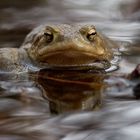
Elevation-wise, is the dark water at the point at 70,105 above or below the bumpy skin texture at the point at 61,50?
below

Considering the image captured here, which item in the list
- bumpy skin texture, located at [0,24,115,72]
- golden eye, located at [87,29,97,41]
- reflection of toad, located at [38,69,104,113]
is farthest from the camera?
golden eye, located at [87,29,97,41]

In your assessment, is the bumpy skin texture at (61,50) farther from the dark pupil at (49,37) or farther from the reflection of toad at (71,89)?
the reflection of toad at (71,89)

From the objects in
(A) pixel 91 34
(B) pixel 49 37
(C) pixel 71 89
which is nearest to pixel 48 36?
(B) pixel 49 37

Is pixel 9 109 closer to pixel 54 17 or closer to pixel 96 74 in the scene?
pixel 96 74

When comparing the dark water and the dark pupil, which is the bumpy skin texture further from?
the dark water

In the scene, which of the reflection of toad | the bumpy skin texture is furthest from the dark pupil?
the reflection of toad

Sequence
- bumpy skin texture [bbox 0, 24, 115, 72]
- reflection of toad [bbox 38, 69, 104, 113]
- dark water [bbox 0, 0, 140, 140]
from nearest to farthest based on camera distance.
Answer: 1. dark water [bbox 0, 0, 140, 140]
2. reflection of toad [bbox 38, 69, 104, 113]
3. bumpy skin texture [bbox 0, 24, 115, 72]

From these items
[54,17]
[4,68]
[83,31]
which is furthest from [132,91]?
[54,17]

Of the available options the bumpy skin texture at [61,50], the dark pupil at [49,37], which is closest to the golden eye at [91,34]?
the bumpy skin texture at [61,50]

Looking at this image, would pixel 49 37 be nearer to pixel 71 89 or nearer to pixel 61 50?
pixel 61 50
